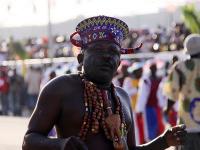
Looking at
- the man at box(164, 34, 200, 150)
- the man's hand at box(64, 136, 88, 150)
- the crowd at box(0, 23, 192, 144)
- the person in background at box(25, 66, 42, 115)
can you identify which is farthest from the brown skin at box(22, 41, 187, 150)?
the person in background at box(25, 66, 42, 115)

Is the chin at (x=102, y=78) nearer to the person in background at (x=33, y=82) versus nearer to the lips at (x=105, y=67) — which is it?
the lips at (x=105, y=67)

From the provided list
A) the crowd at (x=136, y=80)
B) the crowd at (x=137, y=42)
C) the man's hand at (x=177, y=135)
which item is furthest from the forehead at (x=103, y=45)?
the crowd at (x=137, y=42)

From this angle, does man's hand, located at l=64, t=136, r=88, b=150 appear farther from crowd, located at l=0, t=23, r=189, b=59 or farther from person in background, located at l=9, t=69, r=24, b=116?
person in background, located at l=9, t=69, r=24, b=116

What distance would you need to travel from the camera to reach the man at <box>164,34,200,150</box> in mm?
6270

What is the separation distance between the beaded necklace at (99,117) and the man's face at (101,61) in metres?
0.06

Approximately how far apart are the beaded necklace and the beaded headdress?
208mm

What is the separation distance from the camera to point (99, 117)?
348 centimetres

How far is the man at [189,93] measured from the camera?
20.6 feet

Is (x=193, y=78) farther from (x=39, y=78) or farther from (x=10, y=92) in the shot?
(x=10, y=92)

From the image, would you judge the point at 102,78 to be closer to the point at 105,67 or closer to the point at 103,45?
the point at 105,67

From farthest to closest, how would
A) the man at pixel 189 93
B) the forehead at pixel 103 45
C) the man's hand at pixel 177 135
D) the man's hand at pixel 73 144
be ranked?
1. the man at pixel 189 93
2. the man's hand at pixel 177 135
3. the forehead at pixel 103 45
4. the man's hand at pixel 73 144

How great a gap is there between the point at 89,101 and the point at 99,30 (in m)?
0.35

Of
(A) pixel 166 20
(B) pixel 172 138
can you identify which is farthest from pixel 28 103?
(B) pixel 172 138

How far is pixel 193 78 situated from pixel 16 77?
16.3 metres
